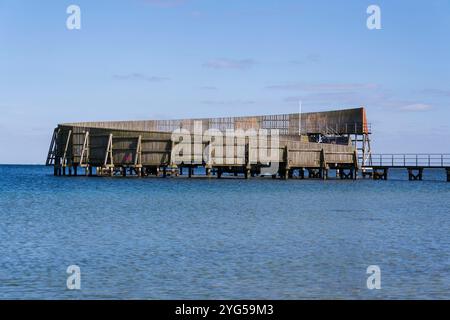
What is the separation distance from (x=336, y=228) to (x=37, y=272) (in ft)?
72.9

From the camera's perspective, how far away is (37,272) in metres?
29.2

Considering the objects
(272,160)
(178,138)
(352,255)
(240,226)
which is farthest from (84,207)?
(272,160)

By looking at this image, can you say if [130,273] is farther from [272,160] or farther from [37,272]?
[272,160]

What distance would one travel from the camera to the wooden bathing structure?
11138 centimetres

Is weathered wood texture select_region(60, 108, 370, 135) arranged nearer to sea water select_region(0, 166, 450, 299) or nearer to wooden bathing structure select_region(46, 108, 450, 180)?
wooden bathing structure select_region(46, 108, 450, 180)

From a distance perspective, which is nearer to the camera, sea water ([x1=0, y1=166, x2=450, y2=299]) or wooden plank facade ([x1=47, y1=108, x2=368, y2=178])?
sea water ([x1=0, y1=166, x2=450, y2=299])

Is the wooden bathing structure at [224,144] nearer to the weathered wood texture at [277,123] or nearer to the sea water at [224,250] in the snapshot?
the weathered wood texture at [277,123]

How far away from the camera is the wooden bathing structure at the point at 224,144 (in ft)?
365

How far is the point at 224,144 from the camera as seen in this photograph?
11156 cm

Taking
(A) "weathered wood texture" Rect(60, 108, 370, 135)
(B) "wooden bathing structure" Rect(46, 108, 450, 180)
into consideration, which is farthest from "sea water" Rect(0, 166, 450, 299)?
(A) "weathered wood texture" Rect(60, 108, 370, 135)

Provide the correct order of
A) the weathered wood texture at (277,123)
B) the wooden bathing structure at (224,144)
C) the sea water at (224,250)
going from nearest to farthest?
the sea water at (224,250) < the wooden bathing structure at (224,144) < the weathered wood texture at (277,123)

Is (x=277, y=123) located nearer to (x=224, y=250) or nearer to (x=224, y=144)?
(x=224, y=144)

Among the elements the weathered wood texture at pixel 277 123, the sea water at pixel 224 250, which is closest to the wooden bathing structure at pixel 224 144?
the weathered wood texture at pixel 277 123

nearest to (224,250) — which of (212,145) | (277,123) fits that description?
(212,145)
